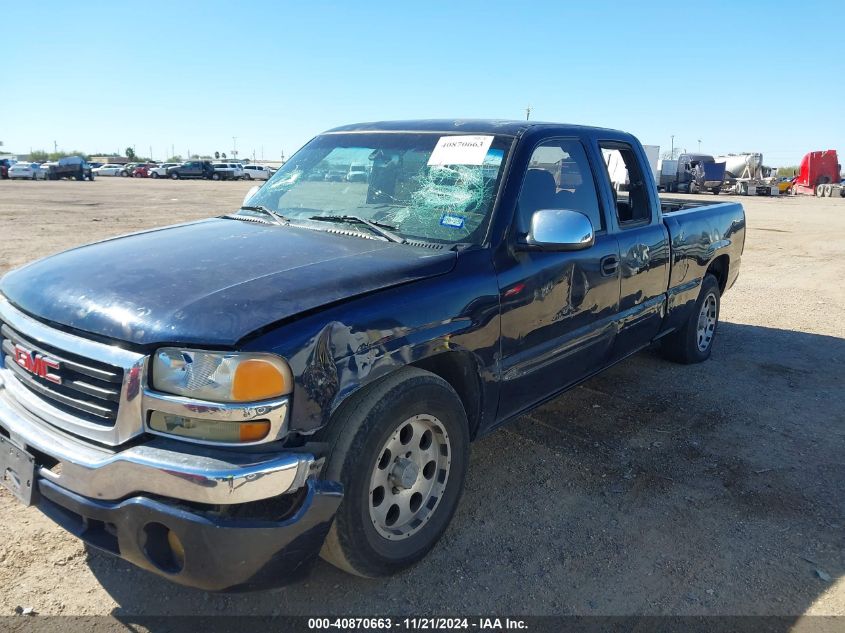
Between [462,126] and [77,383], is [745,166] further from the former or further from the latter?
[77,383]

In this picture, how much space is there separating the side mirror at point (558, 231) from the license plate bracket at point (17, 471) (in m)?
2.22

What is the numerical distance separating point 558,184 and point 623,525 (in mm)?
1841

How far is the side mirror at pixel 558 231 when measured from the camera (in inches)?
119

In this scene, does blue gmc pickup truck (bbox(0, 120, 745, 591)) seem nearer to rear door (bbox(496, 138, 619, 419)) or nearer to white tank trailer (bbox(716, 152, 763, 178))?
rear door (bbox(496, 138, 619, 419))

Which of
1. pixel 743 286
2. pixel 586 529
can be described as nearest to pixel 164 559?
pixel 586 529

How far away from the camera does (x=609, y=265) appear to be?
3.81 m

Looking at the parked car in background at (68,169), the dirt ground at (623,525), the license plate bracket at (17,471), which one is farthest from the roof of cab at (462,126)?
the parked car in background at (68,169)

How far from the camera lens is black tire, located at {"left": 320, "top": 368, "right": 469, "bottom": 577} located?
2340 mm

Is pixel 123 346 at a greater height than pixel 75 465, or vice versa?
pixel 123 346

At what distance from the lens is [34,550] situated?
9.48ft

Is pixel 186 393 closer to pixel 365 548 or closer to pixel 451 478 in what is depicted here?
pixel 365 548

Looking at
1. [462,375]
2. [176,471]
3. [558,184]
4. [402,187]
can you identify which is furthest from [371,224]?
[176,471]

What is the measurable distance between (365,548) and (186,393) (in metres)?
0.92

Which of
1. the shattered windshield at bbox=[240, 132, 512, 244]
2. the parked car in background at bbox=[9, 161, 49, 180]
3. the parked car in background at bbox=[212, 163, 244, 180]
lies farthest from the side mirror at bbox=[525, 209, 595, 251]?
the parked car in background at bbox=[212, 163, 244, 180]
